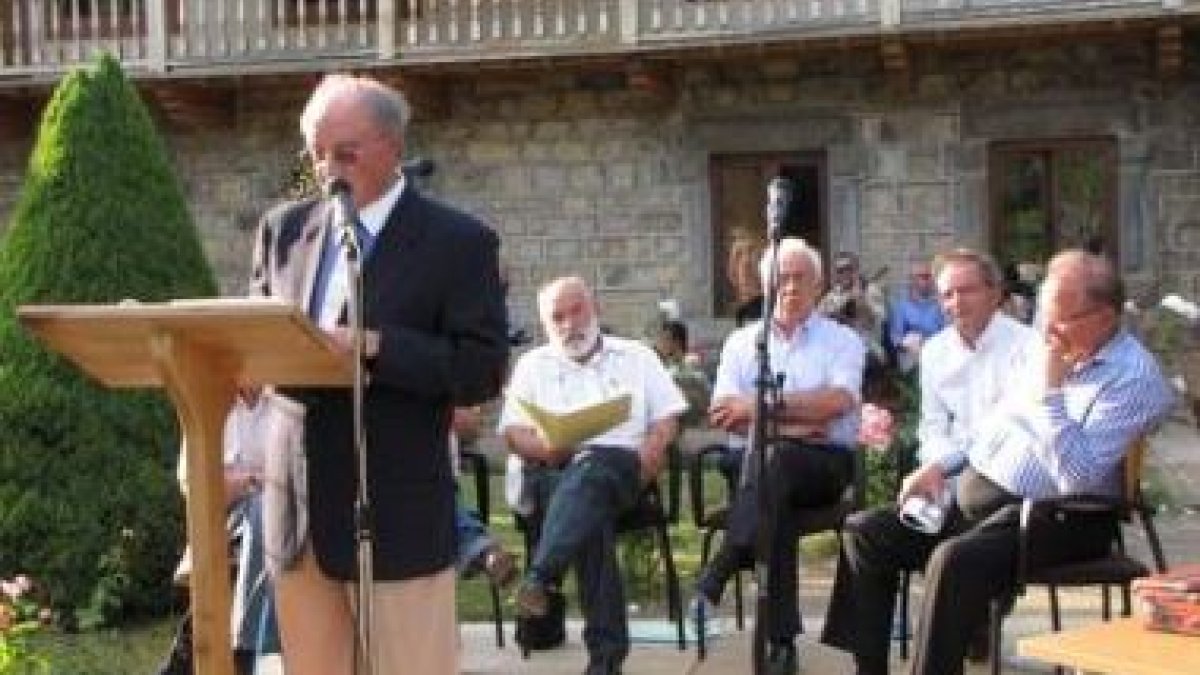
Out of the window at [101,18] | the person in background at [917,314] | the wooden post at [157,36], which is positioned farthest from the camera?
the window at [101,18]

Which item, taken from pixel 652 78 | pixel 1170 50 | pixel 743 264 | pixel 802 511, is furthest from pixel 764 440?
pixel 652 78

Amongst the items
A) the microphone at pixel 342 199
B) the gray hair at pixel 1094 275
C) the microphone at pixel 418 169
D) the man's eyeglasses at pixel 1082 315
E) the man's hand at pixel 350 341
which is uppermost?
the microphone at pixel 418 169

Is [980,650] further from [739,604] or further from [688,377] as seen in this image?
[688,377]

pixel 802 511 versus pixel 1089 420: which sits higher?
pixel 1089 420

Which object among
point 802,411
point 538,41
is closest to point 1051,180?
point 538,41

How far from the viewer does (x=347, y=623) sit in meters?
3.70

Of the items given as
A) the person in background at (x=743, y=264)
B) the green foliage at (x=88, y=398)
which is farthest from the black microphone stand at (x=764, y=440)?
the person in background at (x=743, y=264)

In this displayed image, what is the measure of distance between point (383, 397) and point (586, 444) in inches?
106

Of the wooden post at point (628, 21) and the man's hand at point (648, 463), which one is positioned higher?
the wooden post at point (628, 21)

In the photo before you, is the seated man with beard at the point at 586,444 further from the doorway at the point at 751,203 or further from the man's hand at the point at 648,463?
the doorway at the point at 751,203

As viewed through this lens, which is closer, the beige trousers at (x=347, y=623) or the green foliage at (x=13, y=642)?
the beige trousers at (x=347, y=623)

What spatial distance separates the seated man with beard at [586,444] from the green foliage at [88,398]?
149 centimetres

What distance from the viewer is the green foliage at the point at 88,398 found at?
22.5 ft

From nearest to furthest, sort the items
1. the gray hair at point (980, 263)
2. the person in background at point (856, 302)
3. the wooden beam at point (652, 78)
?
the gray hair at point (980, 263) → the person in background at point (856, 302) → the wooden beam at point (652, 78)
